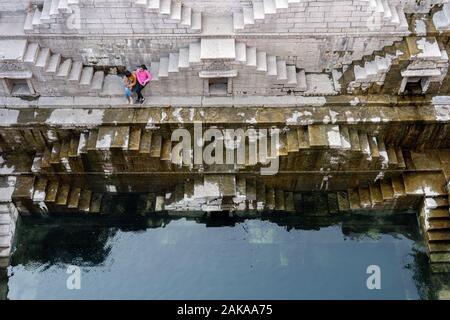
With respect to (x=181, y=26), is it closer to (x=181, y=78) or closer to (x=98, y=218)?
(x=181, y=78)

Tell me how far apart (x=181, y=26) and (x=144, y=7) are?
3.77 ft

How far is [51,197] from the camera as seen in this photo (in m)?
16.3

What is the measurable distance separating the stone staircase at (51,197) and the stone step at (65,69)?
131 inches

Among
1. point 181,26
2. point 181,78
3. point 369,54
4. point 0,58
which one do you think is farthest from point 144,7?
→ point 369,54

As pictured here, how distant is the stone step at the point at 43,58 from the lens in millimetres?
15133

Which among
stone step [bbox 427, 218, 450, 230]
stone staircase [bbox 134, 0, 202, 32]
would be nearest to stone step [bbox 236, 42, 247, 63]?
stone staircase [bbox 134, 0, 202, 32]

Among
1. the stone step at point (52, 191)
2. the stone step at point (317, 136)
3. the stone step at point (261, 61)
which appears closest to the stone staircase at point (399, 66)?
the stone step at point (317, 136)

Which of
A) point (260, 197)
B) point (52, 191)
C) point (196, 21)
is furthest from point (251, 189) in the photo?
point (52, 191)

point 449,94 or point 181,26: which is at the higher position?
point 181,26

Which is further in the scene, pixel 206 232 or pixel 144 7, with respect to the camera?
pixel 206 232

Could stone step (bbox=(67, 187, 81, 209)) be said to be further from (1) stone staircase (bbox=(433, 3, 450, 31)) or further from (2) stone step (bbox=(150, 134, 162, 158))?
(1) stone staircase (bbox=(433, 3, 450, 31))

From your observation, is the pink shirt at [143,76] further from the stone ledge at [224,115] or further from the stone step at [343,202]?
the stone step at [343,202]

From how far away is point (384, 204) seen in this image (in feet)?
55.1

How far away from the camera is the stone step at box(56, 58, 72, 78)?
15.4m
